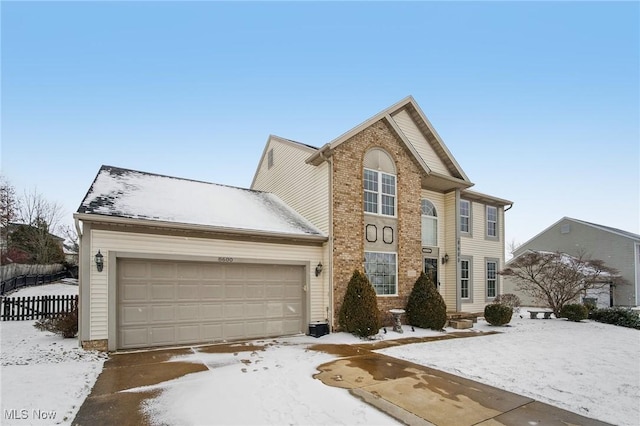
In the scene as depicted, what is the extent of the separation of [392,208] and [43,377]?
36.2ft

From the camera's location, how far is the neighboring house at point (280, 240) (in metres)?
9.03

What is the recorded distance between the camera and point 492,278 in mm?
18062

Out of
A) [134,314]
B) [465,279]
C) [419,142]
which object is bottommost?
[465,279]

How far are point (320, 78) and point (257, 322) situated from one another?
12.4 m

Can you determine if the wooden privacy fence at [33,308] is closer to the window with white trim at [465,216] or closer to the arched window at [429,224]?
the arched window at [429,224]

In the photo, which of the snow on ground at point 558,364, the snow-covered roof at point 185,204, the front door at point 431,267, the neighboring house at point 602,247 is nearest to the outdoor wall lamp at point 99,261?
the snow-covered roof at point 185,204

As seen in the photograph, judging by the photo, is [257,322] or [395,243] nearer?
[257,322]

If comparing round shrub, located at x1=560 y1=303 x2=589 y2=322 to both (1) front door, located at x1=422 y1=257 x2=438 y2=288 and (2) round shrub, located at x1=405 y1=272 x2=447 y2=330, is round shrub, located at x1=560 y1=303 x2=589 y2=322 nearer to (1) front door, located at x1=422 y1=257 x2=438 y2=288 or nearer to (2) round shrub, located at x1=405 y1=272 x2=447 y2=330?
(1) front door, located at x1=422 y1=257 x2=438 y2=288

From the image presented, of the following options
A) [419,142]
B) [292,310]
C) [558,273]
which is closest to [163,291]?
[292,310]

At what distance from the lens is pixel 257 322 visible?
1080cm

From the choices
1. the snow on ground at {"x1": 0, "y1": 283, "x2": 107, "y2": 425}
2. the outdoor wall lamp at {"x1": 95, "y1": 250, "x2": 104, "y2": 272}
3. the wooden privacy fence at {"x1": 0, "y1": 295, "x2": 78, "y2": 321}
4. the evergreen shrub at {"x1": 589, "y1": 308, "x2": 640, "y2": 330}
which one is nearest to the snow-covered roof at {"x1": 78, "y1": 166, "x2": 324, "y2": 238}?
the outdoor wall lamp at {"x1": 95, "y1": 250, "x2": 104, "y2": 272}

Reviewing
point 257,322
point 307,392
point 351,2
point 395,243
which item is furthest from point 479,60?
point 307,392

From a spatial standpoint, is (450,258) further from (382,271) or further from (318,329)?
(318,329)

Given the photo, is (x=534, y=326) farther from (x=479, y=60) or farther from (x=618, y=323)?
(x=479, y=60)
